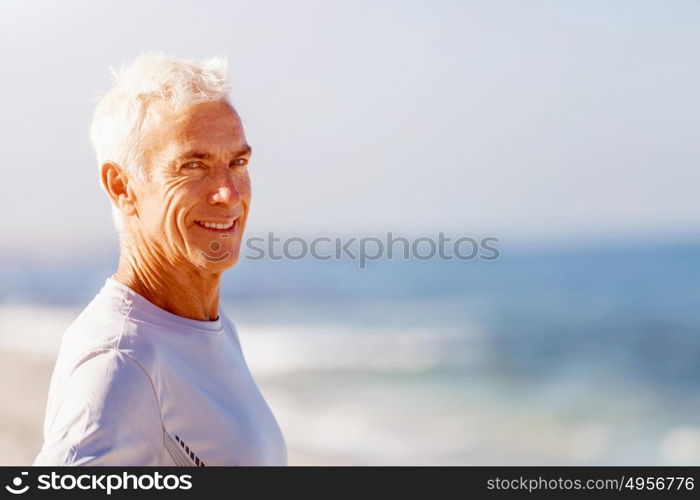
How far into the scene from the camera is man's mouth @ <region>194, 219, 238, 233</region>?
1.95 metres

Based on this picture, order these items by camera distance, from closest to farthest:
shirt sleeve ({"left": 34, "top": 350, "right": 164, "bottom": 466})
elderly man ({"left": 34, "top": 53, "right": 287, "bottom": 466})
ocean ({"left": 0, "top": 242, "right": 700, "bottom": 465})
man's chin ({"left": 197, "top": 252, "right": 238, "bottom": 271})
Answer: shirt sleeve ({"left": 34, "top": 350, "right": 164, "bottom": 466})
elderly man ({"left": 34, "top": 53, "right": 287, "bottom": 466})
man's chin ({"left": 197, "top": 252, "right": 238, "bottom": 271})
ocean ({"left": 0, "top": 242, "right": 700, "bottom": 465})

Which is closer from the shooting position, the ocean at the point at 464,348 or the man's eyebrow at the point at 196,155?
the man's eyebrow at the point at 196,155

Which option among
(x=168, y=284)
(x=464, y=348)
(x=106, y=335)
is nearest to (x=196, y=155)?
(x=168, y=284)

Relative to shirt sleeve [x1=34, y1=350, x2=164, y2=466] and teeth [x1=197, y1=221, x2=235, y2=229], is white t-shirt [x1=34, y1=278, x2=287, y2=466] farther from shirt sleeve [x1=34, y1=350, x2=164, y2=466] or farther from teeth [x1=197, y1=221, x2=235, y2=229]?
teeth [x1=197, y1=221, x2=235, y2=229]

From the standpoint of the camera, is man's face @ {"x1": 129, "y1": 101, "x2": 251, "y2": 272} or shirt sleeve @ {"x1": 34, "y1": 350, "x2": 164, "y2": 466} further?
man's face @ {"x1": 129, "y1": 101, "x2": 251, "y2": 272}

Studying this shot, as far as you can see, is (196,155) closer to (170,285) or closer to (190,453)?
(170,285)

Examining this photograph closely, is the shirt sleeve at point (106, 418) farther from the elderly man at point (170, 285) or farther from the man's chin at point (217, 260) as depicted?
the man's chin at point (217, 260)

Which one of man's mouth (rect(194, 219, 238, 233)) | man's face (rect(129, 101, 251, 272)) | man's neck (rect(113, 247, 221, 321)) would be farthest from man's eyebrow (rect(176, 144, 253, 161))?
man's neck (rect(113, 247, 221, 321))

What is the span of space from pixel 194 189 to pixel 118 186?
0.18 meters

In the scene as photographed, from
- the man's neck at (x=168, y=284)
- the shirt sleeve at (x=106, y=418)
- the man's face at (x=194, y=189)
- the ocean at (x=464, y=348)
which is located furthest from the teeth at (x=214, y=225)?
the ocean at (x=464, y=348)

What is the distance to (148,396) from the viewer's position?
171 cm

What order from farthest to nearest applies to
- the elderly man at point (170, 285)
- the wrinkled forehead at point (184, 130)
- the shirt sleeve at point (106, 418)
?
the wrinkled forehead at point (184, 130) < the elderly man at point (170, 285) < the shirt sleeve at point (106, 418)

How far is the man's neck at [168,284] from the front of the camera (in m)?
1.94
